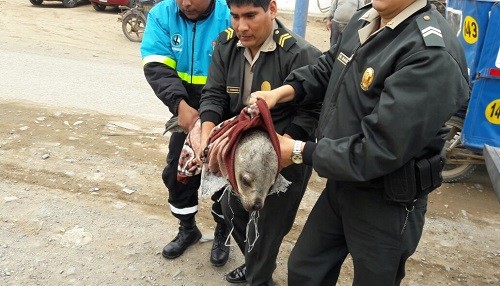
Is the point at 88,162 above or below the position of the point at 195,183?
below

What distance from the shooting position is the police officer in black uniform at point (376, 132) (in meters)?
→ 1.67

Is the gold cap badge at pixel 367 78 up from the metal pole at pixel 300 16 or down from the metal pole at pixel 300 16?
up

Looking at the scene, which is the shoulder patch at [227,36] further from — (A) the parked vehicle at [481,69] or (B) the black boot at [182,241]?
(A) the parked vehicle at [481,69]

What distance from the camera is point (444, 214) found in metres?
4.15

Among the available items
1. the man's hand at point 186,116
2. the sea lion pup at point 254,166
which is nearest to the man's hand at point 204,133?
the man's hand at point 186,116

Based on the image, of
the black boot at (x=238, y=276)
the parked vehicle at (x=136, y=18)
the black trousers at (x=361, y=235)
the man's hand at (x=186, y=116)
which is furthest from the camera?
the parked vehicle at (x=136, y=18)

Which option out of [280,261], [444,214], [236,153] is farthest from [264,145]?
[444,214]

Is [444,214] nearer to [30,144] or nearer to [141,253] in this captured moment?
[141,253]

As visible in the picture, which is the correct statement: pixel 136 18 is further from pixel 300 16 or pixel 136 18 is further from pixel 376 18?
pixel 376 18

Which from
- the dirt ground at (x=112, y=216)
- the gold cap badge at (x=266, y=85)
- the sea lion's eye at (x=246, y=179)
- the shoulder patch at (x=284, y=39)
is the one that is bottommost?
the dirt ground at (x=112, y=216)

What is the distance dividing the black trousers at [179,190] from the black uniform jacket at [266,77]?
2.08 ft

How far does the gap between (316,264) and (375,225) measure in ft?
1.43

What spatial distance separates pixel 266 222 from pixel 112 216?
1650 millimetres

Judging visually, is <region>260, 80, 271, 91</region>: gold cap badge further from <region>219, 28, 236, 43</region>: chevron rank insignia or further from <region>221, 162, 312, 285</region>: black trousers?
<region>221, 162, 312, 285</region>: black trousers
